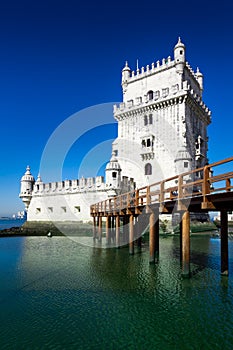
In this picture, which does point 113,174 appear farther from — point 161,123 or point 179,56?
point 179,56

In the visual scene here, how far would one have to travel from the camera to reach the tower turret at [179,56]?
39.8 meters

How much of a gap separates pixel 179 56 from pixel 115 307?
128 ft

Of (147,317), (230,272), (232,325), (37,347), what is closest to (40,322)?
(37,347)

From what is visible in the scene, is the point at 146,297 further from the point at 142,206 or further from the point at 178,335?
the point at 142,206

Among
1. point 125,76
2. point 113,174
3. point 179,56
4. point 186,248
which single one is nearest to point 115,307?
point 186,248

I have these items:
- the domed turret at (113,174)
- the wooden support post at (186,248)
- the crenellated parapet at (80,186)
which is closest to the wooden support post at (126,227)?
the crenellated parapet at (80,186)

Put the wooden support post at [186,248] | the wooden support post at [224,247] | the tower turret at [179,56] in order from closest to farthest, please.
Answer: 1. the wooden support post at [186,248]
2. the wooden support post at [224,247]
3. the tower turret at [179,56]

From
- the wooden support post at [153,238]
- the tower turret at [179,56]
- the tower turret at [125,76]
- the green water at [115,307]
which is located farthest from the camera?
the tower turret at [125,76]

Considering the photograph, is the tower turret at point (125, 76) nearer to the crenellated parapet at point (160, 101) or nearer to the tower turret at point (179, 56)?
the crenellated parapet at point (160, 101)

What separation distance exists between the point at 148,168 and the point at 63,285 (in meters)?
30.4

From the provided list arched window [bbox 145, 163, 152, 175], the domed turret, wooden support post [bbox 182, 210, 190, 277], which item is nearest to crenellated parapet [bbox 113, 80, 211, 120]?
arched window [bbox 145, 163, 152, 175]

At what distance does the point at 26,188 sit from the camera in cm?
4856

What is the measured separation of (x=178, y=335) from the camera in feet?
24.3

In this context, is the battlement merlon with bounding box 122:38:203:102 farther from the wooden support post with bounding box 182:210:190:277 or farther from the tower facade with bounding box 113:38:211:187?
the wooden support post with bounding box 182:210:190:277
